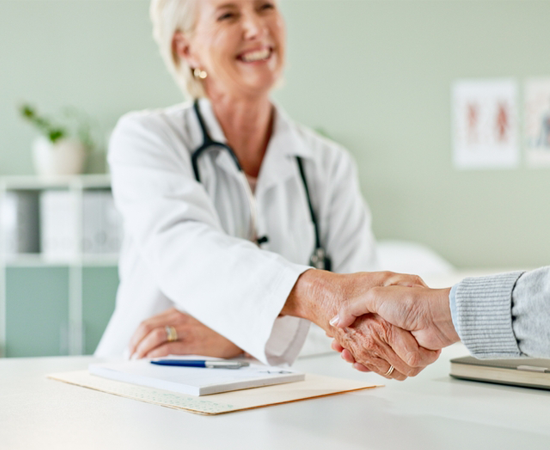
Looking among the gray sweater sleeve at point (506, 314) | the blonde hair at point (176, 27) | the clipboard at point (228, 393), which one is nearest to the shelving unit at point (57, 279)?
the blonde hair at point (176, 27)

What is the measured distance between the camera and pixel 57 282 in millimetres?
3307

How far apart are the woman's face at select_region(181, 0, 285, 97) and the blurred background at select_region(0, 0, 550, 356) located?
73.3 inches

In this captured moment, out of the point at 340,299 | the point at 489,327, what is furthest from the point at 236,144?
the point at 489,327

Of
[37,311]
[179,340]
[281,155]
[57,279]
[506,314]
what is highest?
[281,155]

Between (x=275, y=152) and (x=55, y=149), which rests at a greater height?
(x=55, y=149)

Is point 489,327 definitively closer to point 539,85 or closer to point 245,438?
point 245,438

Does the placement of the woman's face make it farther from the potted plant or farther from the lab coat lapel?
the potted plant

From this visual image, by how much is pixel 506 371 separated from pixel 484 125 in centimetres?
271

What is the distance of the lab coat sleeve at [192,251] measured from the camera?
0.98 meters

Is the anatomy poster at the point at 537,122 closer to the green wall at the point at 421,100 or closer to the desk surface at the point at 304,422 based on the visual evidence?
the green wall at the point at 421,100

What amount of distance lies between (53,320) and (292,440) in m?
2.97

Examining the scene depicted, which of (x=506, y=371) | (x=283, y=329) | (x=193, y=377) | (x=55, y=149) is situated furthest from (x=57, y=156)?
(x=506, y=371)

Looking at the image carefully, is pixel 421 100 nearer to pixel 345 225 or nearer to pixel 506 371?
pixel 345 225

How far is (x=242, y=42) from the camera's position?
1.46 metres
